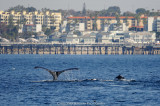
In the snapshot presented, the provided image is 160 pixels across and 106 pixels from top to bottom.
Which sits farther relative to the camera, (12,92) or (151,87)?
(151,87)

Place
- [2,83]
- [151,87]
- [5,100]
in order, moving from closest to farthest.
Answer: [5,100]
[151,87]
[2,83]

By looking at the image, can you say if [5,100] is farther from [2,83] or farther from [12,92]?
[2,83]

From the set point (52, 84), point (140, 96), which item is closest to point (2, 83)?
point (52, 84)

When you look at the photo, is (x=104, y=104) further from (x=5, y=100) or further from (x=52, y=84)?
(x=52, y=84)

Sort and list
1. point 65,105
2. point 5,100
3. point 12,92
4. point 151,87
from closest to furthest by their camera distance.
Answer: point 65,105 → point 5,100 → point 12,92 → point 151,87

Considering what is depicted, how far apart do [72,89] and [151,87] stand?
8.30 m

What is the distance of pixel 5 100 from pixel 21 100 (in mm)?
1323

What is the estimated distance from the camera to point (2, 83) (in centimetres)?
6188

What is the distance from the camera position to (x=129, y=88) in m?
54.9

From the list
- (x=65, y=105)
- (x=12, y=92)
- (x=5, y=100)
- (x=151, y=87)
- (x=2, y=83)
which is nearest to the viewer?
(x=65, y=105)

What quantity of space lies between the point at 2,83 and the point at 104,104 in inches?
802

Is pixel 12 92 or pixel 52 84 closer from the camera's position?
pixel 12 92

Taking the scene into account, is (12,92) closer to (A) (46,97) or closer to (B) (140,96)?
(A) (46,97)

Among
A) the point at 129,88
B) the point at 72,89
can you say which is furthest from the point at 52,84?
the point at 129,88
